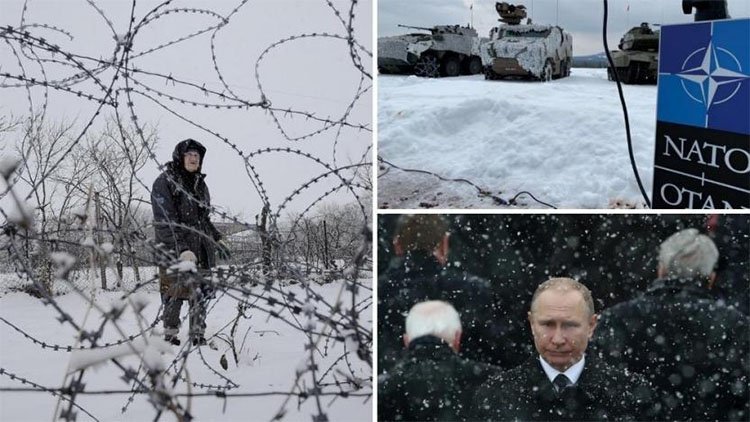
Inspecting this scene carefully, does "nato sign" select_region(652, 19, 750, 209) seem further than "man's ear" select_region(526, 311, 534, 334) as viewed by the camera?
Yes

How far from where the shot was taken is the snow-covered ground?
18.2 ft

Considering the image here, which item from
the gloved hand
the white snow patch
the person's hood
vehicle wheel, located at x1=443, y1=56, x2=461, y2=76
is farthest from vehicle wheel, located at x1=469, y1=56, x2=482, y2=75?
the white snow patch

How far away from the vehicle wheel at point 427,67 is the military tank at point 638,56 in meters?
2.91

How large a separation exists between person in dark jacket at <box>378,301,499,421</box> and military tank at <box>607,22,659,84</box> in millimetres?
10145

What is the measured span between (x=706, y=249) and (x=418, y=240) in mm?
768

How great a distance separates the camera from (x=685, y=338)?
1.94m

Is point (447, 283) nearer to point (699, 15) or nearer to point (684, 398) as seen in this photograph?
point (684, 398)

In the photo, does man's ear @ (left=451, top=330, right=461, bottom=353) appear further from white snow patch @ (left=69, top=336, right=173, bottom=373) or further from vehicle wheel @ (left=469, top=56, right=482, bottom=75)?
vehicle wheel @ (left=469, top=56, right=482, bottom=75)

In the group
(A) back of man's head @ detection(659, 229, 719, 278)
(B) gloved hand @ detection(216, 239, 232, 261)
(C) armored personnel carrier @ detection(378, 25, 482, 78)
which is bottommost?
(B) gloved hand @ detection(216, 239, 232, 261)

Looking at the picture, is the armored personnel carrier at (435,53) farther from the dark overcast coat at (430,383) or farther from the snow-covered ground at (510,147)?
the dark overcast coat at (430,383)

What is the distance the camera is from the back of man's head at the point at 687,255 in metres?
1.94

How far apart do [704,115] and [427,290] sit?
1081 millimetres

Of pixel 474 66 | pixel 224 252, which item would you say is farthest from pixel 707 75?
pixel 474 66

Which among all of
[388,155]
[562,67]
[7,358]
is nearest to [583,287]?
[7,358]
